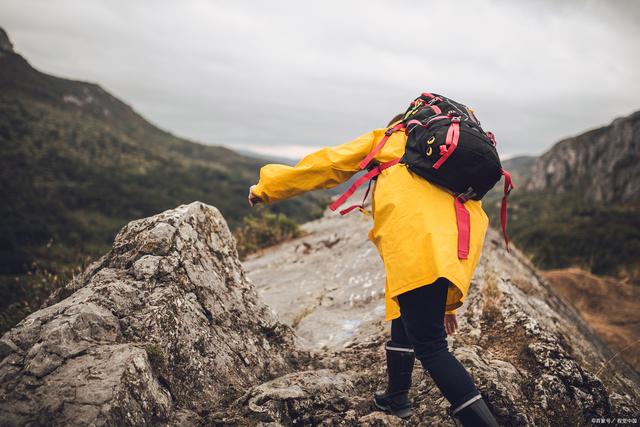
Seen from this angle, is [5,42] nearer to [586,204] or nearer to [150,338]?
[150,338]

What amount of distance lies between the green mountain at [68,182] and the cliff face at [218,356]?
1025cm

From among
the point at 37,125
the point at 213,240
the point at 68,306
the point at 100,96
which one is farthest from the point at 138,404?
the point at 100,96

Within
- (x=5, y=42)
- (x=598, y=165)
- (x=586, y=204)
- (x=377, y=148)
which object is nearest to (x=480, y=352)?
(x=377, y=148)

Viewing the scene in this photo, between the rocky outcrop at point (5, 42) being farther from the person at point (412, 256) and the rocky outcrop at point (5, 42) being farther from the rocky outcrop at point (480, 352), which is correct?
the person at point (412, 256)

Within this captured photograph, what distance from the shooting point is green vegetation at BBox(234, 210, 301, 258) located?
8991 mm

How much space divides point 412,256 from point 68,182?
6416cm

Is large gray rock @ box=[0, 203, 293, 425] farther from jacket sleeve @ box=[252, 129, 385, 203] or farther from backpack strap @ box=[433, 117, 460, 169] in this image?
backpack strap @ box=[433, 117, 460, 169]

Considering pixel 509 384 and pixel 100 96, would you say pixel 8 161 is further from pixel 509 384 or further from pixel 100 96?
pixel 100 96

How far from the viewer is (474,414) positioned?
2.18 m

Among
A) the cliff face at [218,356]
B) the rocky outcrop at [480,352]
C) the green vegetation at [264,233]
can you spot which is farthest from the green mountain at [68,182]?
the cliff face at [218,356]

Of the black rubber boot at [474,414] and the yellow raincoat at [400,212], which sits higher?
the yellow raincoat at [400,212]

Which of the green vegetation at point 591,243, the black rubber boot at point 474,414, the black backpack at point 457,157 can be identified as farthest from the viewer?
the green vegetation at point 591,243

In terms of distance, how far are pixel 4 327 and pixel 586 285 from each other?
1171 centimetres

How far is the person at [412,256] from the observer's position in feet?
7.25
